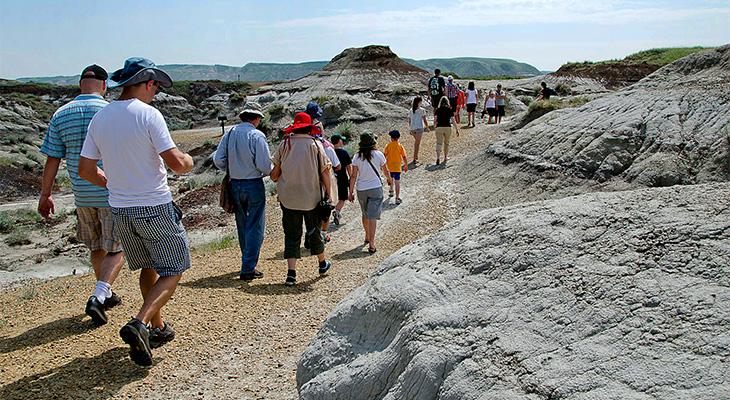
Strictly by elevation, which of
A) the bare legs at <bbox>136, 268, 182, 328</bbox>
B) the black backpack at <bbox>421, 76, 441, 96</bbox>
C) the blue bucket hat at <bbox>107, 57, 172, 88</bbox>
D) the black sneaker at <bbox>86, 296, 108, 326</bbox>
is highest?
the blue bucket hat at <bbox>107, 57, 172, 88</bbox>

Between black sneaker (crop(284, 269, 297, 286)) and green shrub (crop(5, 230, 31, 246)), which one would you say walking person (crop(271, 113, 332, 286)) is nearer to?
black sneaker (crop(284, 269, 297, 286))

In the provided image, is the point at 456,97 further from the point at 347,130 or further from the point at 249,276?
the point at 249,276

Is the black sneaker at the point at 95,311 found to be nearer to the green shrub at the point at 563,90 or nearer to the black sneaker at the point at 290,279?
the black sneaker at the point at 290,279

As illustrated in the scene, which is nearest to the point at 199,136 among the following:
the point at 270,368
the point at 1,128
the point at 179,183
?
the point at 1,128

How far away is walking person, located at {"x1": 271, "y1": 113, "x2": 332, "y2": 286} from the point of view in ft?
22.6

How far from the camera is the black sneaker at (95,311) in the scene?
17.9 feet

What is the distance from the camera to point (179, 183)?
2478cm

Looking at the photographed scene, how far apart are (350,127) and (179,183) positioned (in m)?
7.02

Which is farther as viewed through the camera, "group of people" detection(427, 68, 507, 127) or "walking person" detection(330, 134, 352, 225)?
→ "group of people" detection(427, 68, 507, 127)

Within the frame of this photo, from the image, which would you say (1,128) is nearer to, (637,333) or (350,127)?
(350,127)

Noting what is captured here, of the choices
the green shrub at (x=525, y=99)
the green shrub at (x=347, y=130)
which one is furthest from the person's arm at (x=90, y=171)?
the green shrub at (x=525, y=99)

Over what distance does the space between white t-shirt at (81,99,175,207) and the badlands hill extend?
1683mm

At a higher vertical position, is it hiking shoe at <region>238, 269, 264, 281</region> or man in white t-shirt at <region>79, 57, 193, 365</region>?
man in white t-shirt at <region>79, 57, 193, 365</region>

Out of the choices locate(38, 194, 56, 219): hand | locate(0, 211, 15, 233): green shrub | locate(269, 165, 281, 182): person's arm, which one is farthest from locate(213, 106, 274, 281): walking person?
locate(0, 211, 15, 233): green shrub
